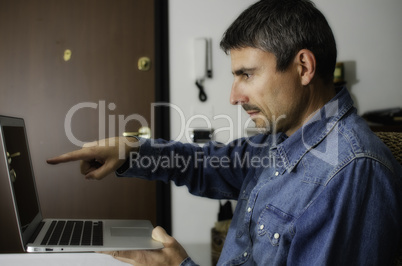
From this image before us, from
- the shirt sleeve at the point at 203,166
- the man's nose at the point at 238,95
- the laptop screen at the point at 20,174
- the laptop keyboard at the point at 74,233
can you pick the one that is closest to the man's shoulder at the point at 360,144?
the man's nose at the point at 238,95

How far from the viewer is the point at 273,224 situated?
84 centimetres

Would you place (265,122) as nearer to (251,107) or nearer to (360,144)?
(251,107)

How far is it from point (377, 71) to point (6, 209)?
231 centimetres

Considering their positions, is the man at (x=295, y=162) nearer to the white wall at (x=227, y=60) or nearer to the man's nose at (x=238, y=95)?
the man's nose at (x=238, y=95)

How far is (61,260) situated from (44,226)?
0.48 feet

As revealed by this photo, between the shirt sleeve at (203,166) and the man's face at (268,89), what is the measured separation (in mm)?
242

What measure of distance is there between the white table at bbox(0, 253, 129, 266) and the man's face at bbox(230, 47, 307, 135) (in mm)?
540

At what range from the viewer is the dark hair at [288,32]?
0.92 metres

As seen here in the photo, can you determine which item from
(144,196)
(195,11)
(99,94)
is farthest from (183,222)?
(195,11)

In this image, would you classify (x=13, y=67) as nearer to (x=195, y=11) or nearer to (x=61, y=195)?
(x=61, y=195)

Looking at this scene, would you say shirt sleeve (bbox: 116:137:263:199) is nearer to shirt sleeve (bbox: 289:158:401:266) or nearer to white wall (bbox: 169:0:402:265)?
shirt sleeve (bbox: 289:158:401:266)

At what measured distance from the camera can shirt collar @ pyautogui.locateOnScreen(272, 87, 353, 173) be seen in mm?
862

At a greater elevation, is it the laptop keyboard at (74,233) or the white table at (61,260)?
the laptop keyboard at (74,233)

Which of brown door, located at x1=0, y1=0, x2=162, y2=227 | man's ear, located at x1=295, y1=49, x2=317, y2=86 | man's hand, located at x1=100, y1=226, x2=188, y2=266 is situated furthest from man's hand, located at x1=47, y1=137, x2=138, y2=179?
brown door, located at x1=0, y1=0, x2=162, y2=227
